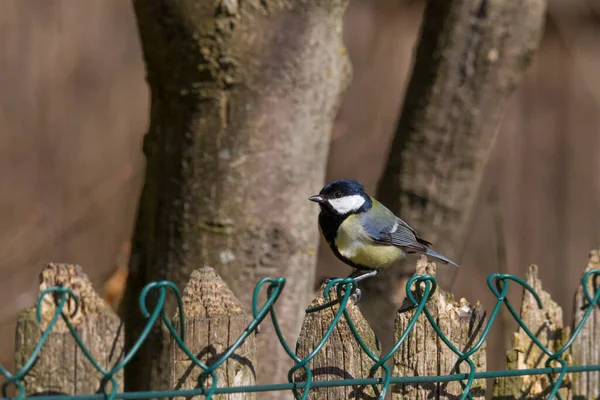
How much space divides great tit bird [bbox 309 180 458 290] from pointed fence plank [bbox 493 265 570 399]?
2.30ft

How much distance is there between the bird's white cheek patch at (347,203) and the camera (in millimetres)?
2771

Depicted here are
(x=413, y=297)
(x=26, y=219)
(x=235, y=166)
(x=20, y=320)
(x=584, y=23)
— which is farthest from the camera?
(x=584, y=23)

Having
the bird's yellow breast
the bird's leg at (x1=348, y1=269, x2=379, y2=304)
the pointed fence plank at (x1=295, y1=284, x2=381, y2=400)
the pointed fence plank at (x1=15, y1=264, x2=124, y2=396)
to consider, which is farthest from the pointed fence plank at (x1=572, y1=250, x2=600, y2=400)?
the pointed fence plank at (x1=15, y1=264, x2=124, y2=396)

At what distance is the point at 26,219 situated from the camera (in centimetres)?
484

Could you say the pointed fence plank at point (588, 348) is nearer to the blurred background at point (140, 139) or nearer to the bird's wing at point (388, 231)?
the bird's wing at point (388, 231)

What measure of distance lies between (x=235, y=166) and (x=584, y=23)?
3769mm

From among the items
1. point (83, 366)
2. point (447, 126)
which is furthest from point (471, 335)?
point (447, 126)

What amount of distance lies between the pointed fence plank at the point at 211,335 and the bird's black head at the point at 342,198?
3.03 ft

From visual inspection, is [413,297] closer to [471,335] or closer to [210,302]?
[471,335]

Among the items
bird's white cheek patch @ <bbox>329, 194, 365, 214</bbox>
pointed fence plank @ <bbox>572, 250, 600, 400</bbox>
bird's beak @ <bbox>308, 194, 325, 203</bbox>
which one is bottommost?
pointed fence plank @ <bbox>572, 250, 600, 400</bbox>

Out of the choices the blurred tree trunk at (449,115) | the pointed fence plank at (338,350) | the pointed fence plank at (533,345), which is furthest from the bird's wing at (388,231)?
the pointed fence plank at (338,350)

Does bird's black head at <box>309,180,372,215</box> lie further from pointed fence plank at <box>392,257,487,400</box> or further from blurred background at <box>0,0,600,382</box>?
blurred background at <box>0,0,600,382</box>

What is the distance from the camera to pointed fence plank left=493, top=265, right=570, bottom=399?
217cm

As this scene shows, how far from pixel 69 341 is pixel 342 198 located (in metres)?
A: 1.37
